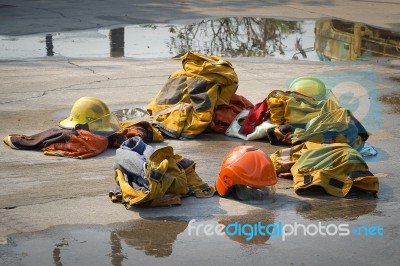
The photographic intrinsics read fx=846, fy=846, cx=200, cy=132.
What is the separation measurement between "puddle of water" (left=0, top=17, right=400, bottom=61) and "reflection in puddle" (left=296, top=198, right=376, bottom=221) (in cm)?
665

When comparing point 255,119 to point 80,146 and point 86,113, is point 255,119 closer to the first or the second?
point 86,113

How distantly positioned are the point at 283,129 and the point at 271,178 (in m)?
1.70

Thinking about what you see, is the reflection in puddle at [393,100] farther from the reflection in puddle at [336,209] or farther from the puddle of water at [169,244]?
the puddle of water at [169,244]

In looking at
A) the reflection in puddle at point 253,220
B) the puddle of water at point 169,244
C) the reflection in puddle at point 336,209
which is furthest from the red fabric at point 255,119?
the puddle of water at point 169,244

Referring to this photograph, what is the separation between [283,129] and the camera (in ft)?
28.9

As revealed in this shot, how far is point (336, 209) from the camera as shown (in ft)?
23.0

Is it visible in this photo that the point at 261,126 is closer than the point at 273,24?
Yes

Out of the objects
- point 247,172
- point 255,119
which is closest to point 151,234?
point 247,172

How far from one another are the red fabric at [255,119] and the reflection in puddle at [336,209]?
6.72 ft

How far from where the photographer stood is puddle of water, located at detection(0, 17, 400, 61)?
1393cm

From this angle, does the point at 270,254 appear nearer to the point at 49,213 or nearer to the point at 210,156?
the point at 49,213

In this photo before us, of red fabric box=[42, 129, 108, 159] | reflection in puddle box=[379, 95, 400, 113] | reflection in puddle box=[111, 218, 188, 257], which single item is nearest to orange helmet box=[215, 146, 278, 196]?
reflection in puddle box=[111, 218, 188, 257]

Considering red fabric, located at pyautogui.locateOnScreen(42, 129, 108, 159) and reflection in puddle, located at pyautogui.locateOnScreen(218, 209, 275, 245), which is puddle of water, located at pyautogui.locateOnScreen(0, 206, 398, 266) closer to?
reflection in puddle, located at pyautogui.locateOnScreen(218, 209, 275, 245)

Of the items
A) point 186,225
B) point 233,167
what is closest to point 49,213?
point 186,225
